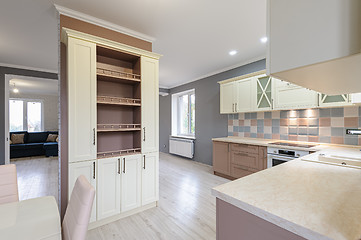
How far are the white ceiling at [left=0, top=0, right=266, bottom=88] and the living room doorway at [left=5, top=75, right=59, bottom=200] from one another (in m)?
1.78

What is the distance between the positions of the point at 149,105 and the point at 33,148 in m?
6.16

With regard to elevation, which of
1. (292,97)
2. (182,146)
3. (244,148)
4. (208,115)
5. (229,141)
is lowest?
(182,146)

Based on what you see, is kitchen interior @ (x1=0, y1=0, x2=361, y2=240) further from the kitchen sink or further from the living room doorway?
the living room doorway

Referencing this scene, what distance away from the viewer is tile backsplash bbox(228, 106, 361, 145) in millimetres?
2580

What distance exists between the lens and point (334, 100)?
248 cm

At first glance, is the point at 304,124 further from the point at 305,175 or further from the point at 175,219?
the point at 175,219

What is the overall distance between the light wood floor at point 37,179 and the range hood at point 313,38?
3.63m

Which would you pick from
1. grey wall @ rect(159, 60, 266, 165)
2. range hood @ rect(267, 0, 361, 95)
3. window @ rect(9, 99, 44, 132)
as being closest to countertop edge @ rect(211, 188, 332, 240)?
range hood @ rect(267, 0, 361, 95)

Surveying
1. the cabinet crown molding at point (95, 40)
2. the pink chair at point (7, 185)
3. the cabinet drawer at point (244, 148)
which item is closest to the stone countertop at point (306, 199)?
the pink chair at point (7, 185)

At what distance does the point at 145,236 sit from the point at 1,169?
1.50 m

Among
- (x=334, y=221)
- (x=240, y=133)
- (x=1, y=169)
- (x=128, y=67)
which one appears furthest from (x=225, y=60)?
(x=1, y=169)

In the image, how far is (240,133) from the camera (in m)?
4.02

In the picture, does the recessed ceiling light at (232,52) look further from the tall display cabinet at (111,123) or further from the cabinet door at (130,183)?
the cabinet door at (130,183)

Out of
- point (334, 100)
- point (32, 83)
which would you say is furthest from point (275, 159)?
point (32, 83)
